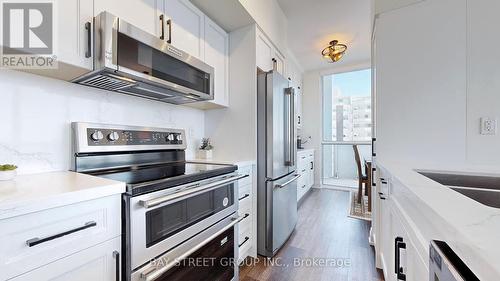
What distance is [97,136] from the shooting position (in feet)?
4.17

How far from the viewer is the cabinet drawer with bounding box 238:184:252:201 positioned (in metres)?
1.80

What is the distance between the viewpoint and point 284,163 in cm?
224

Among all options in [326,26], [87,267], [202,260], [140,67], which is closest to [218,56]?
[140,67]

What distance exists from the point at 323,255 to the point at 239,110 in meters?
1.61

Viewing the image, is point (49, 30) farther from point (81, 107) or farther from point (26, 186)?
point (26, 186)

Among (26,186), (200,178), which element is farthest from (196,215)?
(26,186)

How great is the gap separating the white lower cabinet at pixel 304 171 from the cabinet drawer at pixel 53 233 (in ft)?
9.96

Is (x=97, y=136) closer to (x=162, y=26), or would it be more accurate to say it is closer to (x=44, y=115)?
(x=44, y=115)

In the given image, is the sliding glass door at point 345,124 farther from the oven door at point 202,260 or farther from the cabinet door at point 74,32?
the cabinet door at point 74,32

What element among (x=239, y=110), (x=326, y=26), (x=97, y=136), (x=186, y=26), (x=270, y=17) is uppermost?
(x=326, y=26)

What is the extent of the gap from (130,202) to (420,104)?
2023mm

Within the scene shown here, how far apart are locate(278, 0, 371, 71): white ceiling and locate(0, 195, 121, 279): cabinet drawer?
2.74m

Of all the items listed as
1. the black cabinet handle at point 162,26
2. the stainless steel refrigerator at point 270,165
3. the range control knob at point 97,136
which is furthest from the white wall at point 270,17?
the range control knob at point 97,136

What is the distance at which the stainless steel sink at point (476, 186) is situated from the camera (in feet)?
3.05
